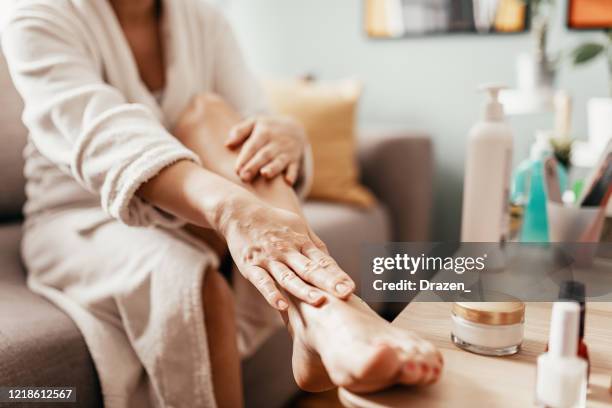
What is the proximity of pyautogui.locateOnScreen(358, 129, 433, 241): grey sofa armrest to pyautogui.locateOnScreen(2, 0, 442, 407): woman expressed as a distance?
0.70 metres

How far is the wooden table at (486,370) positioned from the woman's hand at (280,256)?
0.25 ft

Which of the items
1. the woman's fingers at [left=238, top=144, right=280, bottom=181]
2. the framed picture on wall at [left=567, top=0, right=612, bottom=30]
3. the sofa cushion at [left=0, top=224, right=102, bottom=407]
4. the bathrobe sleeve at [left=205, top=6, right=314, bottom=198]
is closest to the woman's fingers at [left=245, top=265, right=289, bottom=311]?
the woman's fingers at [left=238, top=144, right=280, bottom=181]

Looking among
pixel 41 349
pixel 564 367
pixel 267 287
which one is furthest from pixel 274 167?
pixel 564 367

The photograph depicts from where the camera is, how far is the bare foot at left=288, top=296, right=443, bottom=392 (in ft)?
1.31

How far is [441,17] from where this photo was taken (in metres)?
1.79

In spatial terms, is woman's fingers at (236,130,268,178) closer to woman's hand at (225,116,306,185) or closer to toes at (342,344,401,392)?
woman's hand at (225,116,306,185)

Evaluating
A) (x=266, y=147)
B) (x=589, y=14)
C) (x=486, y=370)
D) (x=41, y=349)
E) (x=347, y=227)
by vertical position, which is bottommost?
(x=347, y=227)

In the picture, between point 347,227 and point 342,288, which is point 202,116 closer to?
point 342,288

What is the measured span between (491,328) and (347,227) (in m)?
0.95

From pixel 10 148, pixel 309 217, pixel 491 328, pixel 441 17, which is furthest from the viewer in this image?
pixel 441 17

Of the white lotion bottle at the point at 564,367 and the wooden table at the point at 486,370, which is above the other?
the white lotion bottle at the point at 564,367

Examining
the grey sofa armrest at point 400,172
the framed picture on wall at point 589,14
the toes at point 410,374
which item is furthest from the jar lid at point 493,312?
the framed picture on wall at point 589,14

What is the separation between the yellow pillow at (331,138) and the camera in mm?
1560

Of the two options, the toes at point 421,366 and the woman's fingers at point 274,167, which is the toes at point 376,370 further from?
the woman's fingers at point 274,167
